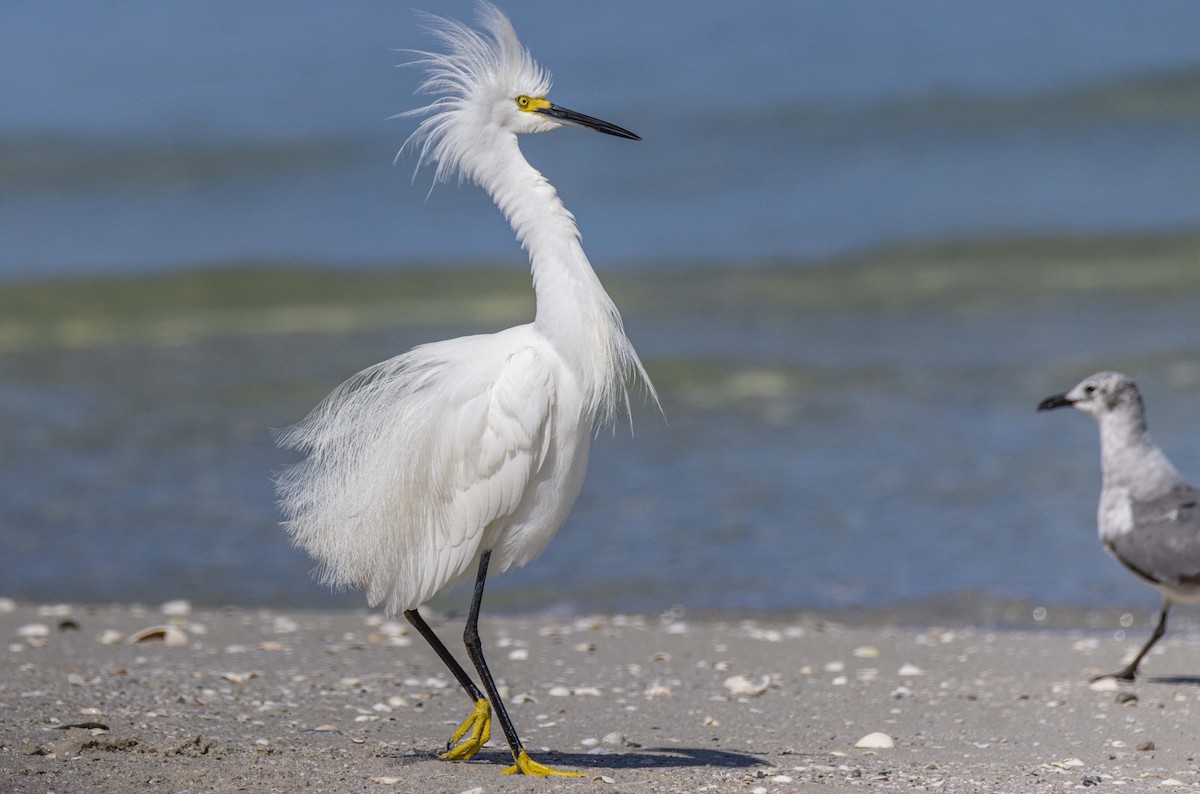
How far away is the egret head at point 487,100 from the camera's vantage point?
13.3 feet

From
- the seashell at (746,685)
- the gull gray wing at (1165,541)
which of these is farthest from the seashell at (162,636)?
the gull gray wing at (1165,541)

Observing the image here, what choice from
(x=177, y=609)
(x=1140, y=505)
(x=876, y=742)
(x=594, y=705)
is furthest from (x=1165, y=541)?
(x=177, y=609)

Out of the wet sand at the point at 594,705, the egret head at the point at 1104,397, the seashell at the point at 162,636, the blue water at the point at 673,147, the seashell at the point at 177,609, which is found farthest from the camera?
the blue water at the point at 673,147

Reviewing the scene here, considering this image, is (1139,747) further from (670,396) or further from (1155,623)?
(670,396)

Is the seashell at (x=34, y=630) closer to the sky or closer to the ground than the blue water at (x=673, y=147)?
closer to the ground

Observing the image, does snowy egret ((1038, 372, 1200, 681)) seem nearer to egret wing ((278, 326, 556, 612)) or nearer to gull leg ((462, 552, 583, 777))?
gull leg ((462, 552, 583, 777))

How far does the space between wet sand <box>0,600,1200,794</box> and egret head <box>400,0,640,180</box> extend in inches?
69.4

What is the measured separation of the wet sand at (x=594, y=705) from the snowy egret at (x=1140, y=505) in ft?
1.20

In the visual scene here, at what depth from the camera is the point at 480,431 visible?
383cm

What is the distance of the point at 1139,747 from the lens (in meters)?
4.19

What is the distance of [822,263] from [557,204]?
1263 centimetres

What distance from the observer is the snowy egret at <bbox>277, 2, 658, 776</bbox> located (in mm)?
3834

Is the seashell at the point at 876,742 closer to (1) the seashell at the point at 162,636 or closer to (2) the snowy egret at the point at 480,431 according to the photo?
(2) the snowy egret at the point at 480,431

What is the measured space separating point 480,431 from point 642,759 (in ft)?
3.63
